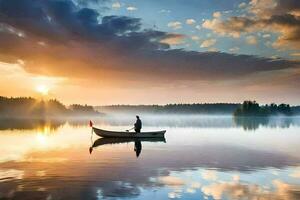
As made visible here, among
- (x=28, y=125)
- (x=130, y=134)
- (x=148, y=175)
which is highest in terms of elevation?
(x=130, y=134)

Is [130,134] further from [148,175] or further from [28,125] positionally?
[28,125]

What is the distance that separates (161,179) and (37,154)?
19.5 metres

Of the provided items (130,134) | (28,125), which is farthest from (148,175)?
(28,125)

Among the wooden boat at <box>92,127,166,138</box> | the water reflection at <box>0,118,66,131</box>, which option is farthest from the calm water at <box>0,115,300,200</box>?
the water reflection at <box>0,118,66,131</box>

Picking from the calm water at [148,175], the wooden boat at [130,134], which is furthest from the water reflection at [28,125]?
the calm water at [148,175]

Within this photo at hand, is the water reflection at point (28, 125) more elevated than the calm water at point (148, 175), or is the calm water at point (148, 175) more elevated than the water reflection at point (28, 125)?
the water reflection at point (28, 125)

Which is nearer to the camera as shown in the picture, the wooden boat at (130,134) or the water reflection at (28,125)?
the wooden boat at (130,134)

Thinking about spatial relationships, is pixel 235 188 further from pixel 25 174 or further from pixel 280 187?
pixel 25 174

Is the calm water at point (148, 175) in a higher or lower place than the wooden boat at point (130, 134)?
lower

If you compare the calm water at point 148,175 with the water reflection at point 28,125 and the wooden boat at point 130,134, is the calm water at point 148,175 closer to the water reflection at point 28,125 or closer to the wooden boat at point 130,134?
the wooden boat at point 130,134

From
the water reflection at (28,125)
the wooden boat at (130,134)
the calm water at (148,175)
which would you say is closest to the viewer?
the calm water at (148,175)

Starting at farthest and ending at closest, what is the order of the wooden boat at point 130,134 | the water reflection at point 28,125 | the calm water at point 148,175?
the water reflection at point 28,125
the wooden boat at point 130,134
the calm water at point 148,175

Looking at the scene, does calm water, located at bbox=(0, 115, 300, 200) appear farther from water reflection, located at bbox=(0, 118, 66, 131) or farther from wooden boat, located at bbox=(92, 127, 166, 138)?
water reflection, located at bbox=(0, 118, 66, 131)

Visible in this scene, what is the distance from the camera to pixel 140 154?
41219 millimetres
